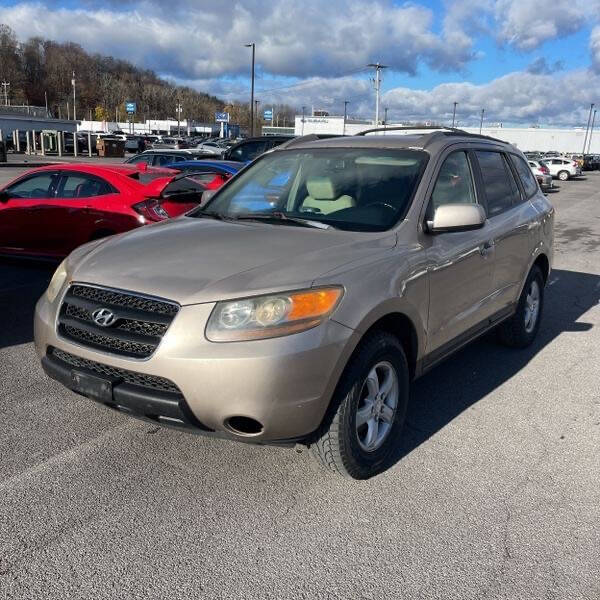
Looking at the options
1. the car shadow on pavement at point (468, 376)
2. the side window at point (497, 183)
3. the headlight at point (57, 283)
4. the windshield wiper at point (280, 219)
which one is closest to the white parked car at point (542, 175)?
the car shadow on pavement at point (468, 376)

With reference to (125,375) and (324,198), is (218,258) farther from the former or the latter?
(324,198)

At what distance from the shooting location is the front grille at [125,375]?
2836 millimetres

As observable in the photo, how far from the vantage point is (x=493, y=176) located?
190 inches

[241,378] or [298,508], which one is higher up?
[241,378]

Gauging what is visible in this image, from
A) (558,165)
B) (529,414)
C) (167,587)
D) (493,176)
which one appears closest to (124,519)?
(167,587)

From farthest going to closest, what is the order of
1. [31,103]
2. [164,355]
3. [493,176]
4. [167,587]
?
[31,103], [493,176], [164,355], [167,587]

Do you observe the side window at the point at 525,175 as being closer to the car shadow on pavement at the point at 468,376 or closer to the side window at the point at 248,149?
the car shadow on pavement at the point at 468,376

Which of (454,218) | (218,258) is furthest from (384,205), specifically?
(218,258)

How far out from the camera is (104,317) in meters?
3.01

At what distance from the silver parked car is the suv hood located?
10 mm

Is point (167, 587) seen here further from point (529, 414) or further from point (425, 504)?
point (529, 414)

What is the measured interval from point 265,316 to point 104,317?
82cm

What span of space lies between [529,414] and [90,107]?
161 meters

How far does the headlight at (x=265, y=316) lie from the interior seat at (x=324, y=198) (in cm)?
120
